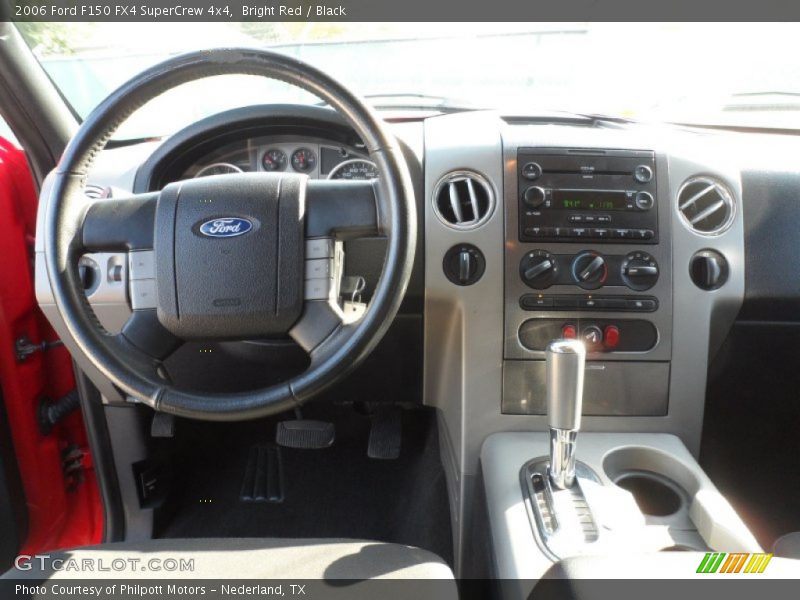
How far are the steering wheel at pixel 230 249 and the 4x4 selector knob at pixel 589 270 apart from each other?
19.2 inches

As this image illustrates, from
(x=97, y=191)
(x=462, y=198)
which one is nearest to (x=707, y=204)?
(x=462, y=198)

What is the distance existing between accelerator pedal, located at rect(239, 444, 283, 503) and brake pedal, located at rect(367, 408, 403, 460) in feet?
1.27

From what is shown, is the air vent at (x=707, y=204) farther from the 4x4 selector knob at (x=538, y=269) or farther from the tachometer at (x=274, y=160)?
the tachometer at (x=274, y=160)

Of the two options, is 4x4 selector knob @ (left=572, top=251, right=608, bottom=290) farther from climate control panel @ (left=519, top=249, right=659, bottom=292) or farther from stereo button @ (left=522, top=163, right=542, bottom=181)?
stereo button @ (left=522, top=163, right=542, bottom=181)

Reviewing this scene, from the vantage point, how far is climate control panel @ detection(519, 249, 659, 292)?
4.61 ft

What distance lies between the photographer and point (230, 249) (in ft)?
3.68

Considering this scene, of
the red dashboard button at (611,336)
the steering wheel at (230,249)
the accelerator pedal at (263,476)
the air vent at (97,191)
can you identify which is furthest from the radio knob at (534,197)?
the accelerator pedal at (263,476)

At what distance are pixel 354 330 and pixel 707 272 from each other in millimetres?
851

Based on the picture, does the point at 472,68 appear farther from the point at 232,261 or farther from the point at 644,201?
the point at 232,261

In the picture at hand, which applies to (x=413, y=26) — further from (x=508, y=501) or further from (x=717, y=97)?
(x=508, y=501)

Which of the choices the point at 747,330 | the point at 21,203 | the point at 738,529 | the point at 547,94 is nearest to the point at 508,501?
the point at 738,529

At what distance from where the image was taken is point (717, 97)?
1782mm

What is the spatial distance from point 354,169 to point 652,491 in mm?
986

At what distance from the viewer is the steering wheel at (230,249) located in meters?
1.06
